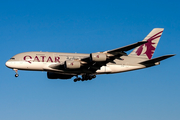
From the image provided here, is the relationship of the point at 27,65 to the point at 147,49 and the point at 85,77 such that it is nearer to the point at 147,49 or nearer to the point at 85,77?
the point at 85,77

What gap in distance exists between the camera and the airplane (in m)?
41.9

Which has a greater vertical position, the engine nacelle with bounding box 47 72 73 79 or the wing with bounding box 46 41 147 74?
the wing with bounding box 46 41 147 74

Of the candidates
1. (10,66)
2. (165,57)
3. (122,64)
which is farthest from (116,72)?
(10,66)

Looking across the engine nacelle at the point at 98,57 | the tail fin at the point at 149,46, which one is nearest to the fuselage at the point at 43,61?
the engine nacelle at the point at 98,57

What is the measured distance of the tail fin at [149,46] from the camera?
4947cm

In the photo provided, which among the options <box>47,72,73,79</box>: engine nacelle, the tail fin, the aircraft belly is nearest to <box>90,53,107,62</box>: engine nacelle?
the aircraft belly

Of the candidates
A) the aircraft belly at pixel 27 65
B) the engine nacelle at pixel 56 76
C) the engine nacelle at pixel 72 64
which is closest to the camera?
the engine nacelle at pixel 72 64

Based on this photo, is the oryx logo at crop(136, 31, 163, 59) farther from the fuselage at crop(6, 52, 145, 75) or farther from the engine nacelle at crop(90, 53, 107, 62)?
the engine nacelle at crop(90, 53, 107, 62)

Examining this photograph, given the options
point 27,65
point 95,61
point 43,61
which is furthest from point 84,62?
point 27,65

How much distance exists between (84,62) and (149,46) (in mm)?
12650

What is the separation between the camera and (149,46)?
5000 centimetres

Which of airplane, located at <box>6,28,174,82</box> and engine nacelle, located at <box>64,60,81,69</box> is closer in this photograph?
airplane, located at <box>6,28,174,82</box>

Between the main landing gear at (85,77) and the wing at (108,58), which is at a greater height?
the wing at (108,58)

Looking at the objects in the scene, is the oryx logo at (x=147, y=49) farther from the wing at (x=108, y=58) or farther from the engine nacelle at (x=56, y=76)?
the engine nacelle at (x=56, y=76)
